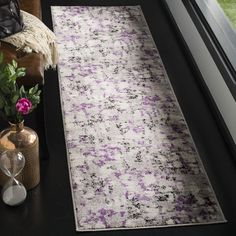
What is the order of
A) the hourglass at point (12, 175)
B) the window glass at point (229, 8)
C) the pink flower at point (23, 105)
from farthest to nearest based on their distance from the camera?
the window glass at point (229, 8), the hourglass at point (12, 175), the pink flower at point (23, 105)

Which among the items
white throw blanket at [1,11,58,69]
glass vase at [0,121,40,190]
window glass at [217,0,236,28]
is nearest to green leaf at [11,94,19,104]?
glass vase at [0,121,40,190]

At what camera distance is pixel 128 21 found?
127 inches

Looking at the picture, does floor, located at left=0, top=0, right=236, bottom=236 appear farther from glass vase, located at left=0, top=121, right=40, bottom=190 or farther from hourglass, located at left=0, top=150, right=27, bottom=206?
glass vase, located at left=0, top=121, right=40, bottom=190

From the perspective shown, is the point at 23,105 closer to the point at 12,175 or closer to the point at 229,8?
the point at 12,175

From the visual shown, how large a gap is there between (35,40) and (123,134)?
63 cm

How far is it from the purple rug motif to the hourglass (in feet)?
0.75

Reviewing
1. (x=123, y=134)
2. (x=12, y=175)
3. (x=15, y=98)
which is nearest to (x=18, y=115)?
(x=15, y=98)

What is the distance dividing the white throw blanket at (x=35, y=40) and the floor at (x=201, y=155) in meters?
0.39

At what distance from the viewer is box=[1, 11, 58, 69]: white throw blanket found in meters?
2.02

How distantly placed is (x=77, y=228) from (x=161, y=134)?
2.32ft

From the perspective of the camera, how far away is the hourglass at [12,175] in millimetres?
1819

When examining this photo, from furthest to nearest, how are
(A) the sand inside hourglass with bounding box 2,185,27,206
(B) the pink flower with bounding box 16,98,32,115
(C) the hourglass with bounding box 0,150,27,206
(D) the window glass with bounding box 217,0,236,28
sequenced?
(D) the window glass with bounding box 217,0,236,28, (A) the sand inside hourglass with bounding box 2,185,27,206, (C) the hourglass with bounding box 0,150,27,206, (B) the pink flower with bounding box 16,98,32,115

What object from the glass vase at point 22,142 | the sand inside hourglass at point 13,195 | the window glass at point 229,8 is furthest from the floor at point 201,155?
the window glass at point 229,8

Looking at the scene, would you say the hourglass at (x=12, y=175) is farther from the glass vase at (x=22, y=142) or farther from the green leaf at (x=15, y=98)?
the green leaf at (x=15, y=98)
